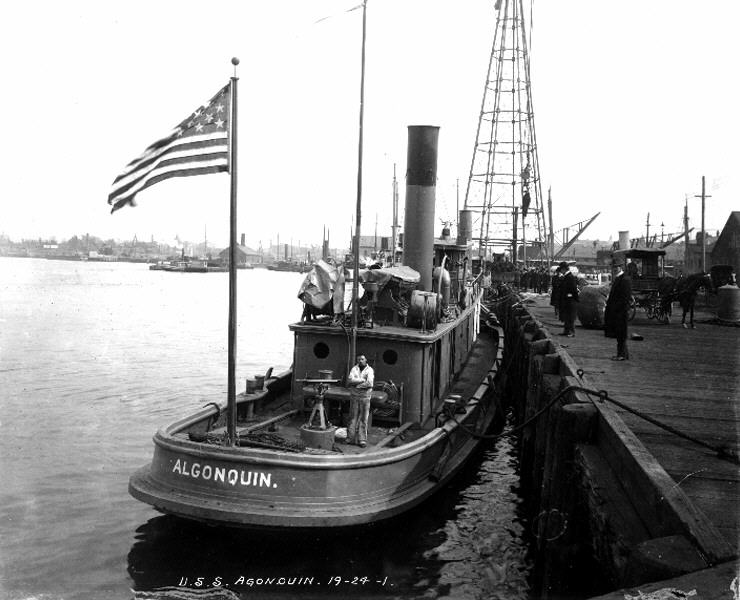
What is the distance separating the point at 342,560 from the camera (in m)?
8.54

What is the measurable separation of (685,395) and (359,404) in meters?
4.58

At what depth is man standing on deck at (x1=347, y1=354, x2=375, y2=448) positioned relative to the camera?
938 cm

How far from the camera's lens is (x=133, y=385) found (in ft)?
68.4

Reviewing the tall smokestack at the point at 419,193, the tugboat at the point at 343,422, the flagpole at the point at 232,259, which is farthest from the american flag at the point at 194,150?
the tall smokestack at the point at 419,193

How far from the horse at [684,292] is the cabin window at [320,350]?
1261 cm

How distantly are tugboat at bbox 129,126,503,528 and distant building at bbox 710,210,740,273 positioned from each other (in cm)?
3381

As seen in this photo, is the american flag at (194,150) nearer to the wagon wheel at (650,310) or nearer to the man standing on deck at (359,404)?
the man standing on deck at (359,404)

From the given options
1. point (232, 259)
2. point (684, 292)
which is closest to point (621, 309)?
point (684, 292)

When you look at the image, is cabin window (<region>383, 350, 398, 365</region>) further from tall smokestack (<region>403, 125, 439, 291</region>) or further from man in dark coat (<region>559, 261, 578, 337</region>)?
man in dark coat (<region>559, 261, 578, 337</region>)

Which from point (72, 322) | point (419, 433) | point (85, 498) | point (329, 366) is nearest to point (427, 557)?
point (419, 433)

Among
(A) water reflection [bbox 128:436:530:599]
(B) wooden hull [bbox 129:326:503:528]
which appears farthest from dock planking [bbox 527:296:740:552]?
(B) wooden hull [bbox 129:326:503:528]

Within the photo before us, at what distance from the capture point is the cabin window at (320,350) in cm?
1086

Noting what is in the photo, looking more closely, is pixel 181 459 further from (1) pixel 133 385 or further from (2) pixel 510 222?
(2) pixel 510 222

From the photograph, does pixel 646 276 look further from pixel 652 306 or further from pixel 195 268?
pixel 195 268
